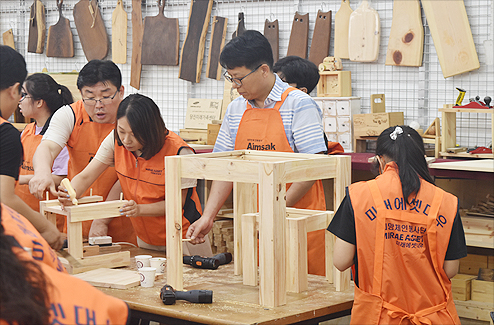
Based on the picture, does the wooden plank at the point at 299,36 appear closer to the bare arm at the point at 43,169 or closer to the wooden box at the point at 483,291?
the wooden box at the point at 483,291

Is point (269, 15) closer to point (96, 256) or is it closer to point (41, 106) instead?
point (41, 106)

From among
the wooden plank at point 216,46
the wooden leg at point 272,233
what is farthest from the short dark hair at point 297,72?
the wooden plank at point 216,46

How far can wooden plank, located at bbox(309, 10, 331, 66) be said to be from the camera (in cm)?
464

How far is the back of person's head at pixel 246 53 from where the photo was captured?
2414 mm

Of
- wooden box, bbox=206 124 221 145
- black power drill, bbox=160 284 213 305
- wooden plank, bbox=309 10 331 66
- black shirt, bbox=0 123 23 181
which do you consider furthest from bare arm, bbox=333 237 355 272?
wooden plank, bbox=309 10 331 66

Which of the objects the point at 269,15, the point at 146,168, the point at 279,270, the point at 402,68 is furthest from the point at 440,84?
the point at 279,270

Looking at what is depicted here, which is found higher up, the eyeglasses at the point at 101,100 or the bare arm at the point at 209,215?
the eyeglasses at the point at 101,100

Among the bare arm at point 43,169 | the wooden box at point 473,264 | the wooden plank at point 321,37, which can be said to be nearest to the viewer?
the bare arm at point 43,169

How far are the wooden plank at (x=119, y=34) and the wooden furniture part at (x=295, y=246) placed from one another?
3.93 m

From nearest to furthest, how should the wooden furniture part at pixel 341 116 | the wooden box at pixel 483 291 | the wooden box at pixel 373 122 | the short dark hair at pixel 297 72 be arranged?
the short dark hair at pixel 297 72
the wooden box at pixel 483 291
the wooden box at pixel 373 122
the wooden furniture part at pixel 341 116

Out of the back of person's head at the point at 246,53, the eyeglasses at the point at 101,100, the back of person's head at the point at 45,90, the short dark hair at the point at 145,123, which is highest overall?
the back of person's head at the point at 246,53

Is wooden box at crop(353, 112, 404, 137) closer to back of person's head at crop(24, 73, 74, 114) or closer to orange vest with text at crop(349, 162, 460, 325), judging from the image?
back of person's head at crop(24, 73, 74, 114)

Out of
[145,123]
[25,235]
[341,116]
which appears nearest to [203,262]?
[145,123]

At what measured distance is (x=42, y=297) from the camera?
2.77 feet
